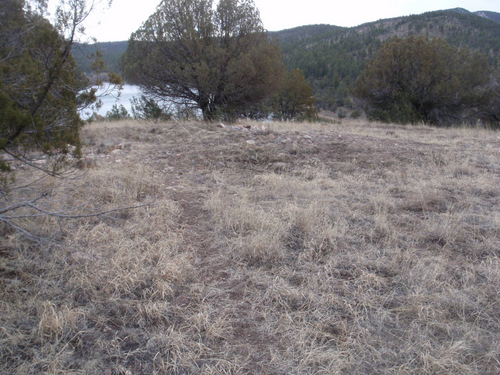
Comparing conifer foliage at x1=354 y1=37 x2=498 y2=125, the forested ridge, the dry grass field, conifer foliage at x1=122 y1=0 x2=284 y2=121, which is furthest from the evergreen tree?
the dry grass field

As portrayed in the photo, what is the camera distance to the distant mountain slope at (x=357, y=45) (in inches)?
1499

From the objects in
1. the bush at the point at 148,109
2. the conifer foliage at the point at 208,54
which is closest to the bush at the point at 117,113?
the bush at the point at 148,109

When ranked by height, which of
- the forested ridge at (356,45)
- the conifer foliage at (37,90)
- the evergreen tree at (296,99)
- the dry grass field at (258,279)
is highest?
the forested ridge at (356,45)

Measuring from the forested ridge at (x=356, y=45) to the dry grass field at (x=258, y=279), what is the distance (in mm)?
26051

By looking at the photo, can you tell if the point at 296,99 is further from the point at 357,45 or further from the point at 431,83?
the point at 357,45

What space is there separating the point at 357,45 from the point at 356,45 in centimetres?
15

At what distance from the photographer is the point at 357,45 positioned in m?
50.5

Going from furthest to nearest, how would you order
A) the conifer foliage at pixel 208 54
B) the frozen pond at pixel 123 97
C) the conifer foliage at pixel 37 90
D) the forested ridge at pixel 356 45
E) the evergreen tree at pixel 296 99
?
1. the forested ridge at pixel 356 45
2. the evergreen tree at pixel 296 99
3. the conifer foliage at pixel 208 54
4. the frozen pond at pixel 123 97
5. the conifer foliage at pixel 37 90

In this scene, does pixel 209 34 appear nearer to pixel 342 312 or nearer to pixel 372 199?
pixel 372 199

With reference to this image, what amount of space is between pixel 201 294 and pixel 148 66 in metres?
9.79

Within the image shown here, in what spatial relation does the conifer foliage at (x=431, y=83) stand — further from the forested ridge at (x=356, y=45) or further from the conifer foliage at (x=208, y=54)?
the forested ridge at (x=356, y=45)

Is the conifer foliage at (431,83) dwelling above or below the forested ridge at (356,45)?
below

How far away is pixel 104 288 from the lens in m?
2.20

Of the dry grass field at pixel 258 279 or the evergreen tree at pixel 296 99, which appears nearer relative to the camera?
the dry grass field at pixel 258 279
